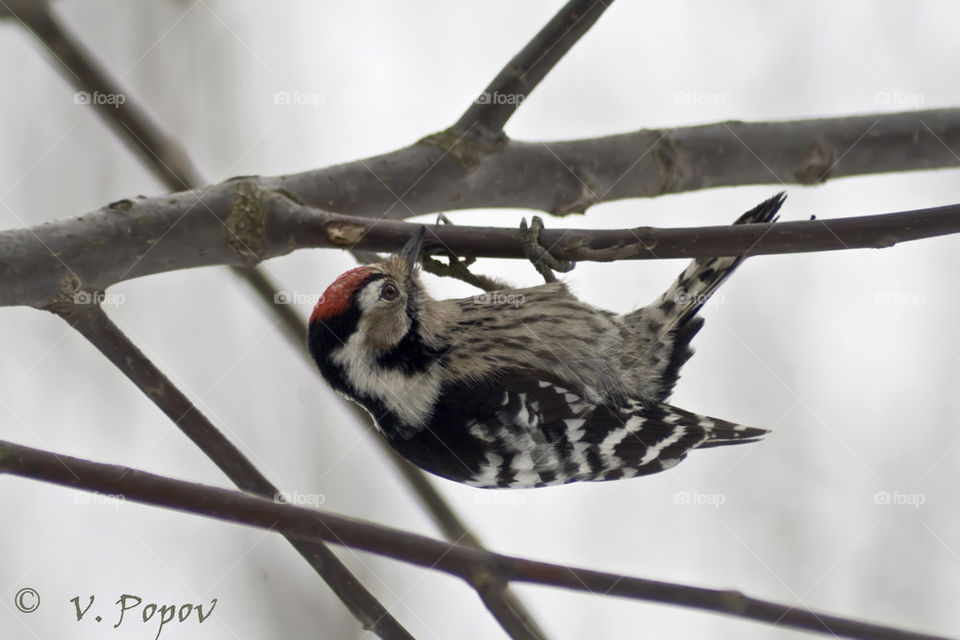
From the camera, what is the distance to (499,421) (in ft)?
9.23

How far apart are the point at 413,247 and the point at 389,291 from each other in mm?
420

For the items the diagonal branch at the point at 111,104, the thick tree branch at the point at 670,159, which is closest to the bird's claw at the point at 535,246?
the thick tree branch at the point at 670,159

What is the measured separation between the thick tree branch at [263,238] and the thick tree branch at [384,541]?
2.70 feet

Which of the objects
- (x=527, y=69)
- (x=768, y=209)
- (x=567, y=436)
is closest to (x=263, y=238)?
(x=527, y=69)

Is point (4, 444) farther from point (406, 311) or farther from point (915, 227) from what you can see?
point (915, 227)

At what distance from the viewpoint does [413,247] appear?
2430 mm

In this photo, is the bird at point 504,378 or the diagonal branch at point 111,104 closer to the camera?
the diagonal branch at point 111,104

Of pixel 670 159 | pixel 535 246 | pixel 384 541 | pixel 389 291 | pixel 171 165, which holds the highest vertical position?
pixel 670 159

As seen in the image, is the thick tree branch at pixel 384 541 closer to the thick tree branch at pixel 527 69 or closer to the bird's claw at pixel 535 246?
the bird's claw at pixel 535 246

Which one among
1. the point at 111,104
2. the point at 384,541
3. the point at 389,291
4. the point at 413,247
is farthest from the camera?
the point at 389,291

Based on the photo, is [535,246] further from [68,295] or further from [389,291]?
[68,295]

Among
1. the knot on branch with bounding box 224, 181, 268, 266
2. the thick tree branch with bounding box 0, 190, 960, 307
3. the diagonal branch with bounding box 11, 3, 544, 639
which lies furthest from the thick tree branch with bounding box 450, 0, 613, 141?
the diagonal branch with bounding box 11, 3, 544, 639

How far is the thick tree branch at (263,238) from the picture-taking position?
6.41 ft

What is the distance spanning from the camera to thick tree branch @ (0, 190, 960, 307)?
1953 mm
